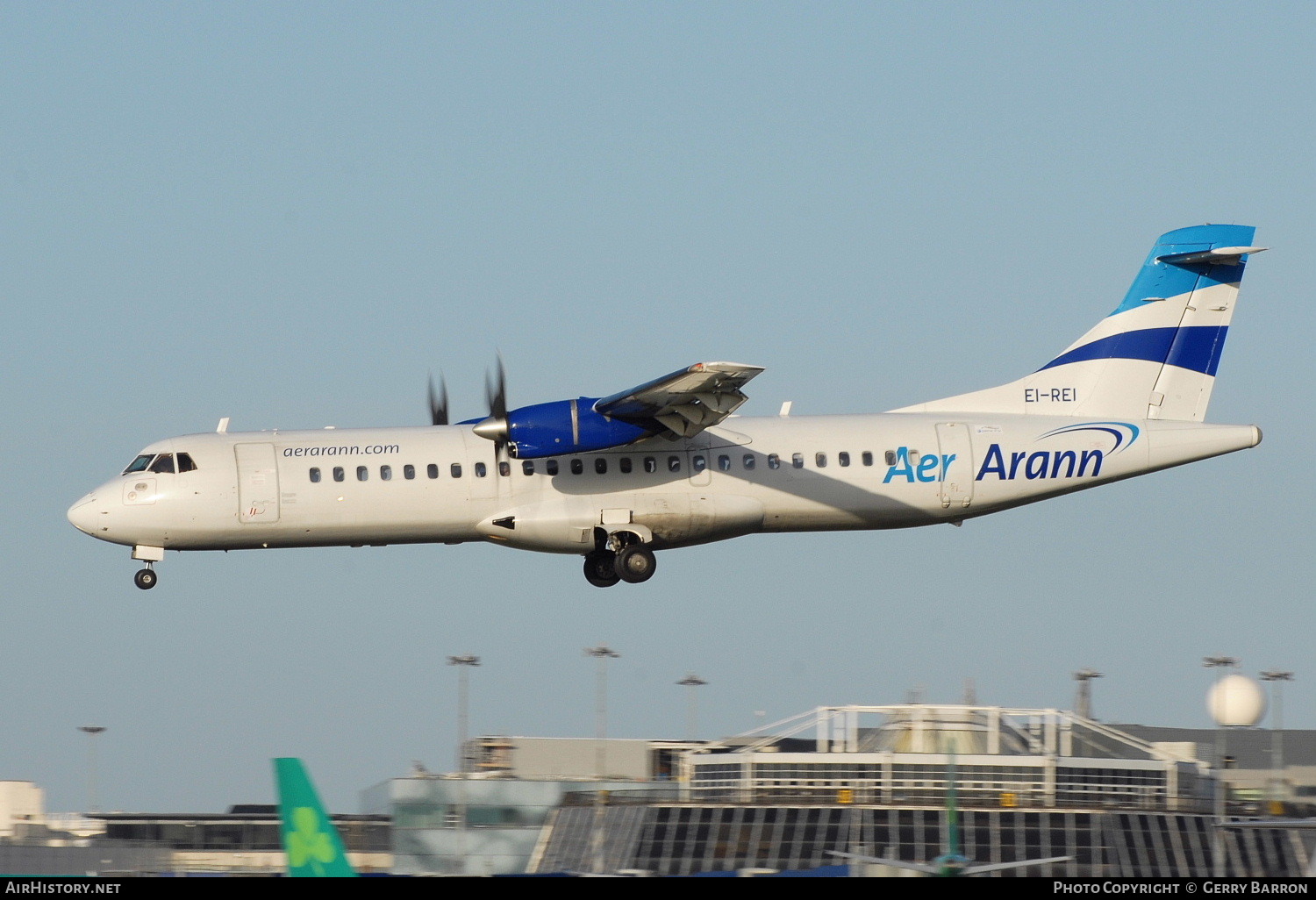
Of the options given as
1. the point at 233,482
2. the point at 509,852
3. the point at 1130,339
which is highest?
the point at 1130,339

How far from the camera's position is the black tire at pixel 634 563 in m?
28.1

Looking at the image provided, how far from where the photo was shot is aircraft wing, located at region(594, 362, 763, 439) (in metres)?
25.3

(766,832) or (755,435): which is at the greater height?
(755,435)

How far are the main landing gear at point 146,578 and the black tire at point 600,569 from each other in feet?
25.9

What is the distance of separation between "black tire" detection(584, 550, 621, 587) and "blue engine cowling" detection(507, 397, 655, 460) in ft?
9.52

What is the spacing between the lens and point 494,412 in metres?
27.7

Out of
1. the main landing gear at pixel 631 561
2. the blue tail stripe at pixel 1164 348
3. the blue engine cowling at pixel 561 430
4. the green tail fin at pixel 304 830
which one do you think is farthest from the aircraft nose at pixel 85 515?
the blue tail stripe at pixel 1164 348

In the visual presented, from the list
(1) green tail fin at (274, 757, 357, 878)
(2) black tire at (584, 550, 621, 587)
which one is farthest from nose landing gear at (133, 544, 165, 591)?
(1) green tail fin at (274, 757, 357, 878)

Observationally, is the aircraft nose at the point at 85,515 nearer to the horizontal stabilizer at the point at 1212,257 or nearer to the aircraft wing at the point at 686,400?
the aircraft wing at the point at 686,400

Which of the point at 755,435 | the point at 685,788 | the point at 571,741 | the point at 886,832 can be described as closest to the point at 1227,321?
the point at 755,435

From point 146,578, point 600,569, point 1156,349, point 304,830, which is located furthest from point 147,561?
point 1156,349
